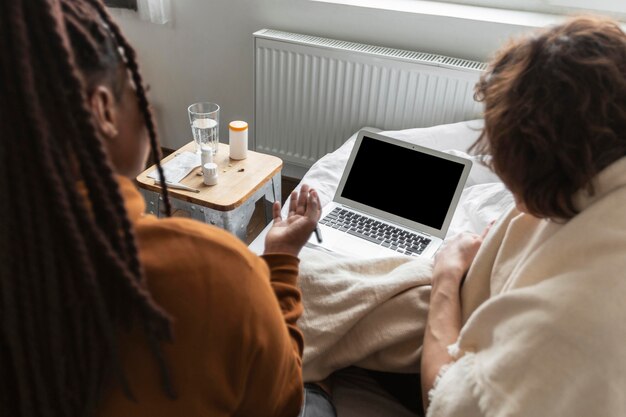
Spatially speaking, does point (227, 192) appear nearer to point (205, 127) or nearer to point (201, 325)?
point (205, 127)

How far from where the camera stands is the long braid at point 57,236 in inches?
16.7

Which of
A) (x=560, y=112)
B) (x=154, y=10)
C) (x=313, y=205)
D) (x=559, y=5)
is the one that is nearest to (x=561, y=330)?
(x=560, y=112)

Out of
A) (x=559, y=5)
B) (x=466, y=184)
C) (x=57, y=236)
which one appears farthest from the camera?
(x=559, y=5)

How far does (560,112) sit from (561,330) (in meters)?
0.28

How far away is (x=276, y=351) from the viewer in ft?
2.02

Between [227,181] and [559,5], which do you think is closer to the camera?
[227,181]

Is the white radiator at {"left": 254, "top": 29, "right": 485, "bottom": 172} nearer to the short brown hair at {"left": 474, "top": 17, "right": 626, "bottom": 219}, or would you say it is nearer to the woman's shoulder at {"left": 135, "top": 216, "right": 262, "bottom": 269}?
the short brown hair at {"left": 474, "top": 17, "right": 626, "bottom": 219}

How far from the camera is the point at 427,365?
2.96ft

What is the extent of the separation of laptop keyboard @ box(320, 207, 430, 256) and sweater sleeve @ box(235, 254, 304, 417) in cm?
63

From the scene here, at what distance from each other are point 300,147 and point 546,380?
6.03ft

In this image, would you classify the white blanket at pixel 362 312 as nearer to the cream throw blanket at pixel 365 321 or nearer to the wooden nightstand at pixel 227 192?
the cream throw blanket at pixel 365 321

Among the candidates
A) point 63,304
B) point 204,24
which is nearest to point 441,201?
point 63,304

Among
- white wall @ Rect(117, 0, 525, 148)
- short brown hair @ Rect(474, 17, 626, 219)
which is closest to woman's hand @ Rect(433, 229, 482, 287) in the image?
short brown hair @ Rect(474, 17, 626, 219)

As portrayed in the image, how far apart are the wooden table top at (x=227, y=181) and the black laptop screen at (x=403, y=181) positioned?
332 millimetres
